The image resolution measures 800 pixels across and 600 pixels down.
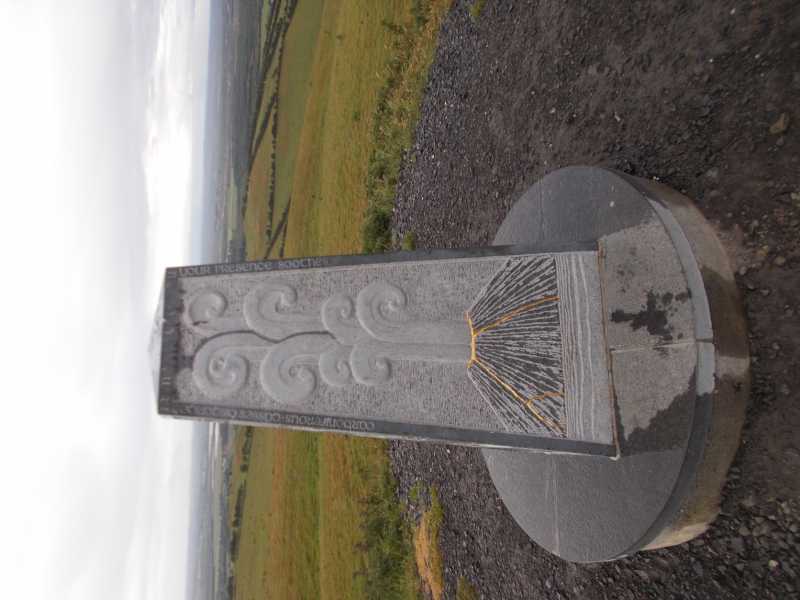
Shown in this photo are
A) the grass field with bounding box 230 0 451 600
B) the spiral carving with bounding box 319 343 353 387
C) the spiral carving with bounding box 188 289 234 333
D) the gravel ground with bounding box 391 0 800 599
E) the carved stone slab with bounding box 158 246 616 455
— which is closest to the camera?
the gravel ground with bounding box 391 0 800 599

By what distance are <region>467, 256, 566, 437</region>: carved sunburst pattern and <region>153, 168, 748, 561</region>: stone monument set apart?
0.03ft

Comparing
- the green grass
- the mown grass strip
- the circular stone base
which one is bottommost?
the green grass

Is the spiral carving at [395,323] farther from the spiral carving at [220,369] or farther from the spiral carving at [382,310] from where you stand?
the spiral carving at [220,369]

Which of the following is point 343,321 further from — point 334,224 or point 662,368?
point 334,224

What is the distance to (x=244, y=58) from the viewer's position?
3381 centimetres

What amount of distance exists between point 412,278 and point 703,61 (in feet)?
8.52

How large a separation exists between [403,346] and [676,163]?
2418mm

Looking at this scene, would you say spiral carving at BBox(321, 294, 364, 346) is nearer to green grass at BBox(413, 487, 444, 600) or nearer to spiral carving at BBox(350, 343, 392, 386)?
spiral carving at BBox(350, 343, 392, 386)

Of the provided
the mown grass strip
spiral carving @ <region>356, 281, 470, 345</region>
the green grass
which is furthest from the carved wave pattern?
the mown grass strip

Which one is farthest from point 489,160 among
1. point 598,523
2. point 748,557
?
point 748,557

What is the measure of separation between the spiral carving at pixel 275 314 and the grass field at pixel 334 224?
17.0ft

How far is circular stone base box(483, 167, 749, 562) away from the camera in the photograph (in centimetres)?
354

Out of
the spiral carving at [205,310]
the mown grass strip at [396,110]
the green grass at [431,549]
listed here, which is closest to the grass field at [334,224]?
the mown grass strip at [396,110]

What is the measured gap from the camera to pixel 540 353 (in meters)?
3.98
